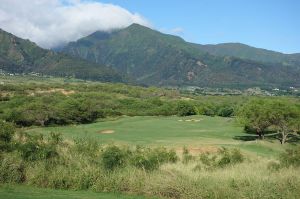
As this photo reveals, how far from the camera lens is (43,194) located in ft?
49.1

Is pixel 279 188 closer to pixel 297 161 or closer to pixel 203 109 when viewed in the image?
pixel 297 161

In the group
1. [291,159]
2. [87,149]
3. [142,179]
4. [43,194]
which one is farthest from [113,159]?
[291,159]

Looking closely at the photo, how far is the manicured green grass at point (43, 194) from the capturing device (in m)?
14.4

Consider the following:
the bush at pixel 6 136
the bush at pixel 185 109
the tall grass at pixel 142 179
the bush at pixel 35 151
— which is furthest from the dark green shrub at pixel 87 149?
the bush at pixel 185 109

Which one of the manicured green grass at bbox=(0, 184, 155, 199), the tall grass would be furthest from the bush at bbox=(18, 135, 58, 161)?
the manicured green grass at bbox=(0, 184, 155, 199)

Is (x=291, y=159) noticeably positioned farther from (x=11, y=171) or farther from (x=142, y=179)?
(x=11, y=171)

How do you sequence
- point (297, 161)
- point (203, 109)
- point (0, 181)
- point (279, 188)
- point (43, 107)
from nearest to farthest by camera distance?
point (279, 188)
point (0, 181)
point (297, 161)
point (43, 107)
point (203, 109)

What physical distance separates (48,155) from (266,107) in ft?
156

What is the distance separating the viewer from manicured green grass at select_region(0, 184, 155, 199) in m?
14.4

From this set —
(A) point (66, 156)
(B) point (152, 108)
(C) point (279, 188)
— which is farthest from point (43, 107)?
(C) point (279, 188)

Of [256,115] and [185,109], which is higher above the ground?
[256,115]

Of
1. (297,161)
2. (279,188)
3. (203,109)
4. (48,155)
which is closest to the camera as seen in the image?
(279,188)

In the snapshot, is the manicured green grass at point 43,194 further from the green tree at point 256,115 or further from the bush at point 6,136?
the green tree at point 256,115

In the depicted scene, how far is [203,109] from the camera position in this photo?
402 feet
